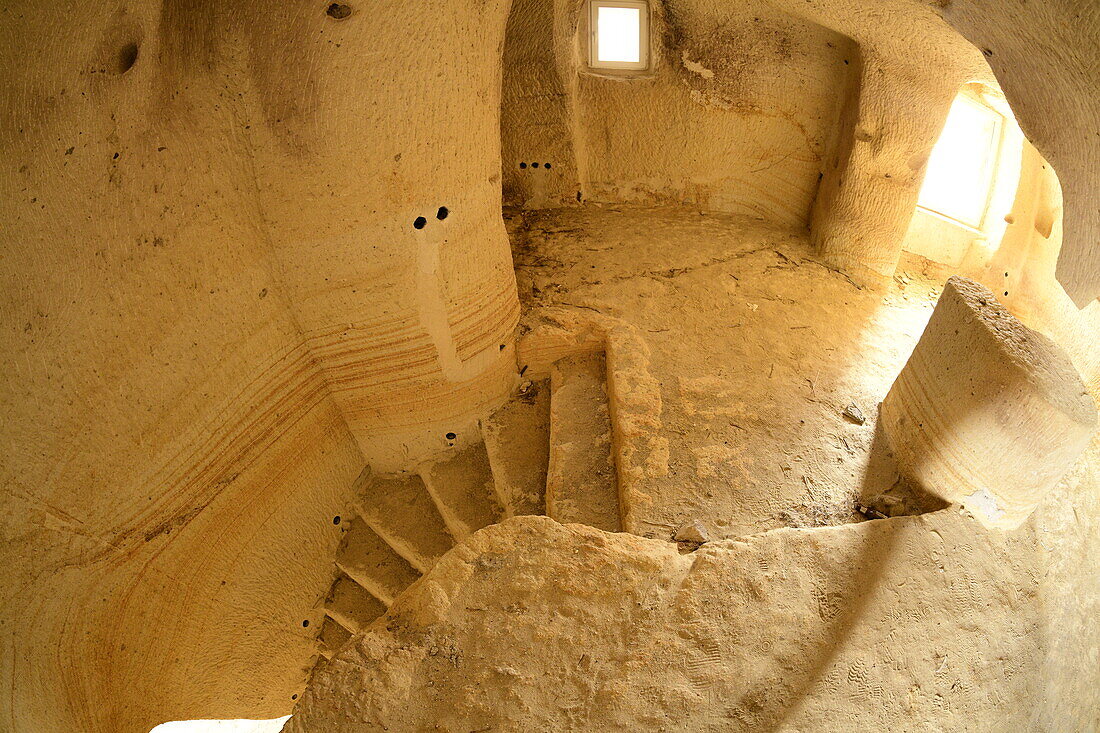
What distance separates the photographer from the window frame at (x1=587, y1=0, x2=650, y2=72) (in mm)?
4566

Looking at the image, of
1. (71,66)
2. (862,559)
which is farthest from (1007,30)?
(71,66)

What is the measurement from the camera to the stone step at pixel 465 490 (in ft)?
12.6

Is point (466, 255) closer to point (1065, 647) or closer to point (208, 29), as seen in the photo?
point (208, 29)

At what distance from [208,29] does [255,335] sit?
1180mm

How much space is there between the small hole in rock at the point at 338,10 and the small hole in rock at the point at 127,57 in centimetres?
65

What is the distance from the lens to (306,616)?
3.87m

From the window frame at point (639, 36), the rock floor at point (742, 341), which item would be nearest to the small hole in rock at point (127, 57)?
the rock floor at point (742, 341)

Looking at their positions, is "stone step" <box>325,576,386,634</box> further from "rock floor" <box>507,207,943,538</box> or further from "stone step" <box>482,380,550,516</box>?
"rock floor" <box>507,207,943,538</box>

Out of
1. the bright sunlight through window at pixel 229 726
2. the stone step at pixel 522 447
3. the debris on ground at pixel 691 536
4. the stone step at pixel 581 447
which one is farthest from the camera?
the bright sunlight through window at pixel 229 726

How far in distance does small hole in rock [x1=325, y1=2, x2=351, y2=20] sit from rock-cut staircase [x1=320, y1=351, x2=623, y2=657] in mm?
Result: 1999

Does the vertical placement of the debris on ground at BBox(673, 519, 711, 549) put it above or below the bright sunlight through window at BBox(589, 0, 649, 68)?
below

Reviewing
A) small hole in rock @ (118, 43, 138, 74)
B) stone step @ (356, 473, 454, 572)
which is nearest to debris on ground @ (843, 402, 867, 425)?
stone step @ (356, 473, 454, 572)

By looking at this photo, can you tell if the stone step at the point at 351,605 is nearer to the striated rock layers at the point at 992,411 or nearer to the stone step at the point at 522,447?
the stone step at the point at 522,447

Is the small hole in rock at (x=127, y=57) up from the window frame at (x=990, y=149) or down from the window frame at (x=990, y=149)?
down
